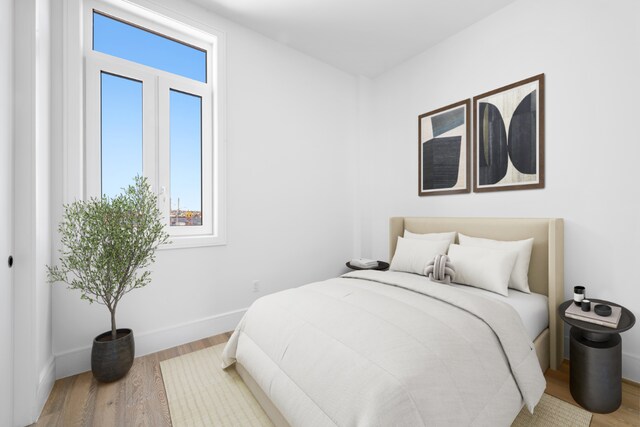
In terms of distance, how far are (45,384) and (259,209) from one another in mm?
1887

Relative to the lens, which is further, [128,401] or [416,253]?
[416,253]

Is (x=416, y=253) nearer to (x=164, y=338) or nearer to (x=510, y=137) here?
(x=510, y=137)

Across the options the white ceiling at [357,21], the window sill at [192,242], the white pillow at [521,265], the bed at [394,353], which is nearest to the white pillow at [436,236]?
the white pillow at [521,265]

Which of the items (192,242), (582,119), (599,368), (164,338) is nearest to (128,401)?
(164,338)

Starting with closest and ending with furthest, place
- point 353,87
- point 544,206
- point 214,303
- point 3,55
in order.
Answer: point 3,55
point 544,206
point 214,303
point 353,87

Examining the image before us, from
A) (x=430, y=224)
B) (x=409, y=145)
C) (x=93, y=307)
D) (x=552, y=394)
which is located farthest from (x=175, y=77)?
(x=552, y=394)

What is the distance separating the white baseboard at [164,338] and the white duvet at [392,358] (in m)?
0.89

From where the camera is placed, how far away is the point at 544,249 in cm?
214

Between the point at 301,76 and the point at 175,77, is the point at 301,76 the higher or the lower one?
the higher one

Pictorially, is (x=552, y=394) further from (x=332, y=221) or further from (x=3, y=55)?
(x=3, y=55)

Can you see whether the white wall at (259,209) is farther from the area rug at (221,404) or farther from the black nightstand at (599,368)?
the black nightstand at (599,368)

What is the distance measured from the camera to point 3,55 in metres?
1.40

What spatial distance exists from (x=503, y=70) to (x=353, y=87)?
1726 mm

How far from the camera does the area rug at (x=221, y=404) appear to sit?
1.52 meters
